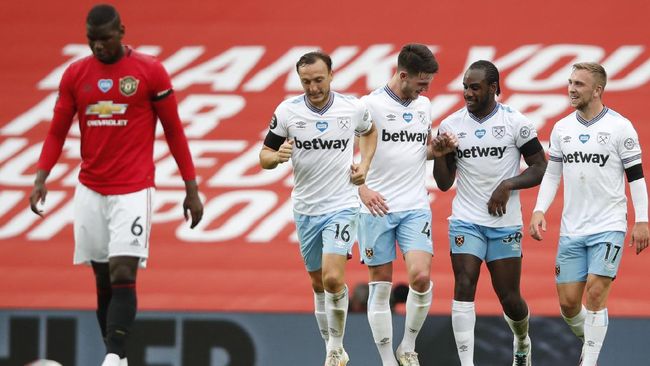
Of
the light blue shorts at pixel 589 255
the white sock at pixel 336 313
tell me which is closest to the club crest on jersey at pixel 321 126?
the white sock at pixel 336 313

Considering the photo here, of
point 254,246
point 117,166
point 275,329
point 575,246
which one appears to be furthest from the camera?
point 254,246

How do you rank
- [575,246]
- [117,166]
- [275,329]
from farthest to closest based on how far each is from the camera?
[275,329]
[575,246]
[117,166]

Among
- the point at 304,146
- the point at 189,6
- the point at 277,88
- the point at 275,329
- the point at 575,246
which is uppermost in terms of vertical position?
the point at 189,6

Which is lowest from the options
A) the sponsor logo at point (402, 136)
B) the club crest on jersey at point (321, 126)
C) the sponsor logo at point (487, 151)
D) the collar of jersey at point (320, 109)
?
the sponsor logo at point (487, 151)

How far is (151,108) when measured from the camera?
25.9ft

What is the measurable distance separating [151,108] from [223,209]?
21.6 ft

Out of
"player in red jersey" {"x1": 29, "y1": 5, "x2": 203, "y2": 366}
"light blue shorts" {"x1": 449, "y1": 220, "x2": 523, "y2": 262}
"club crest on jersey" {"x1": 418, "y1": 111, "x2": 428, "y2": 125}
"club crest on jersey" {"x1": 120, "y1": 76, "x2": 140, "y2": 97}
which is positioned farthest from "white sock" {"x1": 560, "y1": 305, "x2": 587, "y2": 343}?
"club crest on jersey" {"x1": 120, "y1": 76, "x2": 140, "y2": 97}

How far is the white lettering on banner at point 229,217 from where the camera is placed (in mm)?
14391

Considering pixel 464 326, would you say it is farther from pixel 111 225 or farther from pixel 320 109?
pixel 111 225

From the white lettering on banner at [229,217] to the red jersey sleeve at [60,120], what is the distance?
6.47m

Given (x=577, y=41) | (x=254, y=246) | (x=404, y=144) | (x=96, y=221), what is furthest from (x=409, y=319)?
(x=577, y=41)

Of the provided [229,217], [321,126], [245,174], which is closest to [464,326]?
[321,126]

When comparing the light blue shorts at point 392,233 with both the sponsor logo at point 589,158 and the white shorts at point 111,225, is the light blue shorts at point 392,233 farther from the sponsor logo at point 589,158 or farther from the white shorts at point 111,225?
the white shorts at point 111,225

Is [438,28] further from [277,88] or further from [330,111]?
[330,111]
